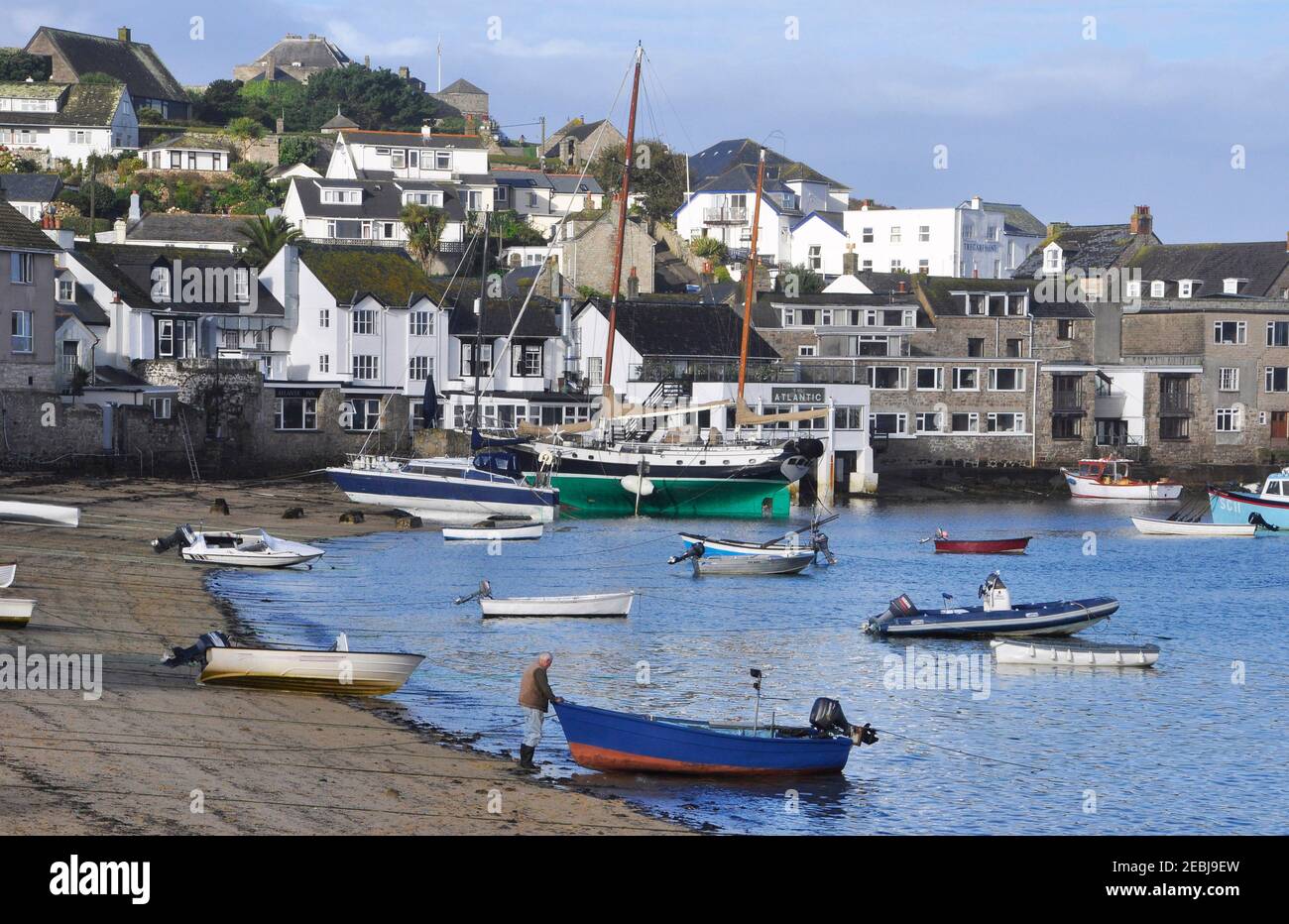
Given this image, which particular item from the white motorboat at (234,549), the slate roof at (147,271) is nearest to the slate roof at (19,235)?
the slate roof at (147,271)

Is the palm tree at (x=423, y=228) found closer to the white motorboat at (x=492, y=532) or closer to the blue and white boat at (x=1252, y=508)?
the white motorboat at (x=492, y=532)

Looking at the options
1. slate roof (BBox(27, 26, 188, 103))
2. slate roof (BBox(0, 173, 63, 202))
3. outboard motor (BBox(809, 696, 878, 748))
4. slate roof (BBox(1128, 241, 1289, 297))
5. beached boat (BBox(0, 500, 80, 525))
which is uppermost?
slate roof (BBox(27, 26, 188, 103))

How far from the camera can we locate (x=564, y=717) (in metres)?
27.0

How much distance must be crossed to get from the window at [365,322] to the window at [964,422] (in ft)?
123

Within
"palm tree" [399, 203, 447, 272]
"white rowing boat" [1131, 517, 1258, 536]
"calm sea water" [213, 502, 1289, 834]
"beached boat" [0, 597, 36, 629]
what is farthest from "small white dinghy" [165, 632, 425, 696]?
"palm tree" [399, 203, 447, 272]

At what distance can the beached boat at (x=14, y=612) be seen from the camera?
33250 millimetres

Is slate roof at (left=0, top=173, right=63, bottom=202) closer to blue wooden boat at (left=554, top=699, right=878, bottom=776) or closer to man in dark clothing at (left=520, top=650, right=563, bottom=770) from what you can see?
man in dark clothing at (left=520, top=650, right=563, bottom=770)

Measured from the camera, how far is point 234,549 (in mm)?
50031

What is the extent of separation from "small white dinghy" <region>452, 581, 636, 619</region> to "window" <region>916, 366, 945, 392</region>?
5907 cm

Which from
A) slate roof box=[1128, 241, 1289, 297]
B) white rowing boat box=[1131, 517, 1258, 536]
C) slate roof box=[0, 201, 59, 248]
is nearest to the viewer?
slate roof box=[0, 201, 59, 248]

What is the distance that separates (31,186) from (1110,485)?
81.2 m

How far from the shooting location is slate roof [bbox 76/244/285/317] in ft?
282

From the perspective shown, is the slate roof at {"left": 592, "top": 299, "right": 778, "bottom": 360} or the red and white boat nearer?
the slate roof at {"left": 592, "top": 299, "right": 778, "bottom": 360}
